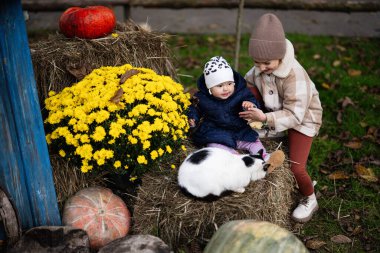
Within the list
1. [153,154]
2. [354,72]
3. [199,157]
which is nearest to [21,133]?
[153,154]

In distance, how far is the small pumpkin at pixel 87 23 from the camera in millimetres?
4270

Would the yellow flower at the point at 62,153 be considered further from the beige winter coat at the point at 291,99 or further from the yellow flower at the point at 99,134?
the beige winter coat at the point at 291,99

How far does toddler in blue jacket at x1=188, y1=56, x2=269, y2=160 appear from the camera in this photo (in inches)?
150

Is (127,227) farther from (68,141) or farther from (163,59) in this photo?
(163,59)

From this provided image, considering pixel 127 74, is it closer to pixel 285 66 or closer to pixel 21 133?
pixel 21 133

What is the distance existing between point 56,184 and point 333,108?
11.8ft

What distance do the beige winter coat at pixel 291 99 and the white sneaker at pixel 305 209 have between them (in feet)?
2.03

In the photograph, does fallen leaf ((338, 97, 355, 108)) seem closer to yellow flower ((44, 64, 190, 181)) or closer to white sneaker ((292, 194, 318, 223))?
white sneaker ((292, 194, 318, 223))

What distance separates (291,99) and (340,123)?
202 cm

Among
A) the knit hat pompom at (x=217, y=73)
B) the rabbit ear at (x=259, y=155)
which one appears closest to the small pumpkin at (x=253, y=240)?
the rabbit ear at (x=259, y=155)

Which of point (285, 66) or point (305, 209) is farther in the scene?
point (305, 209)

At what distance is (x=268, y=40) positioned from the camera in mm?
3645

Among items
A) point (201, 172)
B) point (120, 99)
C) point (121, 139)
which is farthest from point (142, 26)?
point (201, 172)

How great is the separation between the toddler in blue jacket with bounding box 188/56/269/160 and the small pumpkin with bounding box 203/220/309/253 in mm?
864
